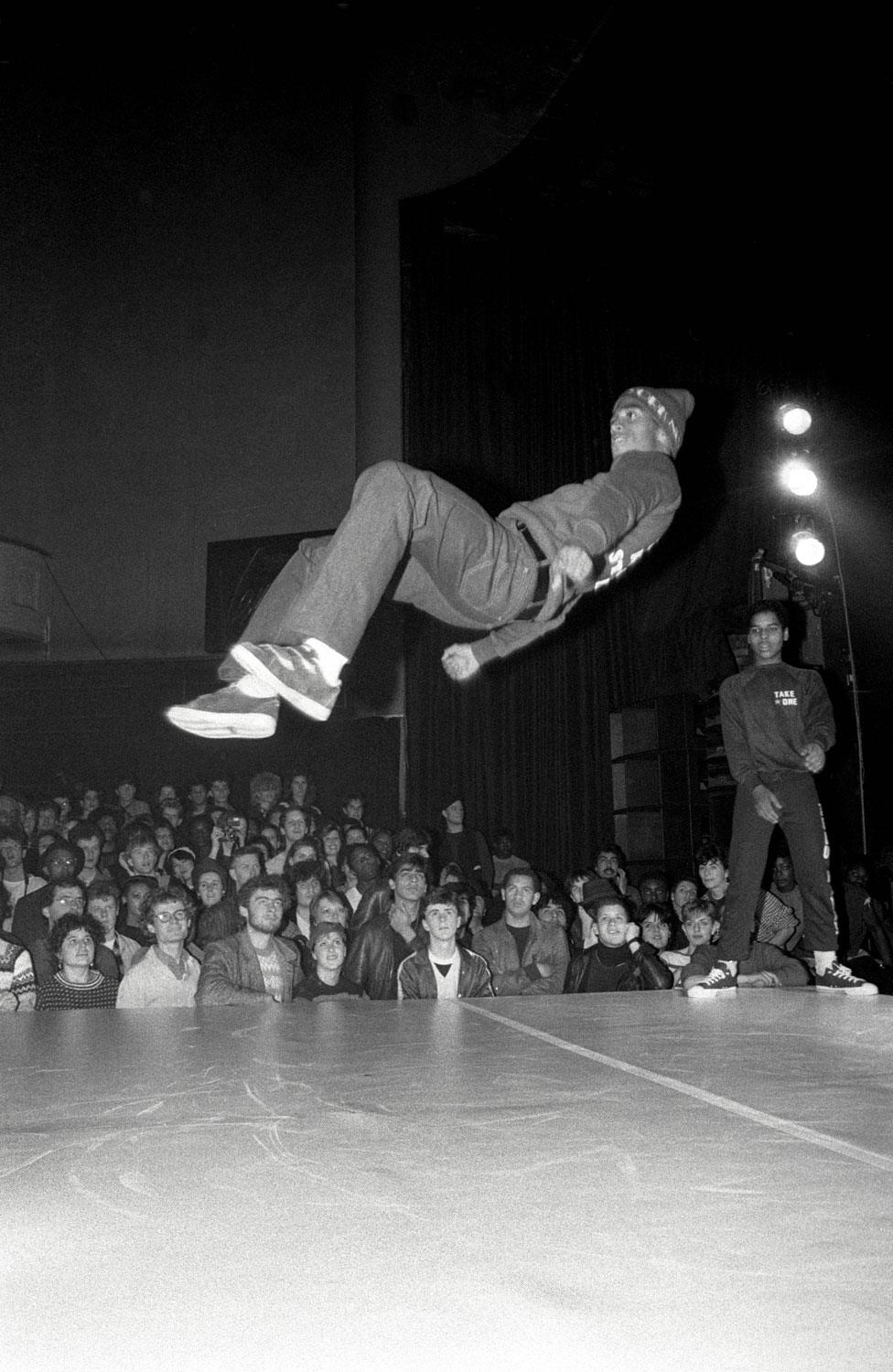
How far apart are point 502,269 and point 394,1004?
789 cm

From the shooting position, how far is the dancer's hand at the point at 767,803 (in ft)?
13.7

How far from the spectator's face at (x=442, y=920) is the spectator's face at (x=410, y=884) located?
0.41 metres

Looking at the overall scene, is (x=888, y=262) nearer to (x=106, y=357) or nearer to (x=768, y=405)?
(x=768, y=405)

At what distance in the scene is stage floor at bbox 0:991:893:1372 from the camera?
110cm

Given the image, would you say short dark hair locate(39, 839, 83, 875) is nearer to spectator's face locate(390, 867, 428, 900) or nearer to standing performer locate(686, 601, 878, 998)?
spectator's face locate(390, 867, 428, 900)

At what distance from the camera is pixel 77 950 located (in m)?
4.30

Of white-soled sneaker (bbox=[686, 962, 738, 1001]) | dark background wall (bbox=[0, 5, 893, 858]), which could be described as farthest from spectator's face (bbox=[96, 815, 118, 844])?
white-soled sneaker (bbox=[686, 962, 738, 1001])

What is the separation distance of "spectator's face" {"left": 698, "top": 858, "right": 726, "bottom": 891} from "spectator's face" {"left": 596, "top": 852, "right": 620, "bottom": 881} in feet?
5.30

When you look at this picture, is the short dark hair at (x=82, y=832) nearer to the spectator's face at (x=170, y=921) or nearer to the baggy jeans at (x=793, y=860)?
the spectator's face at (x=170, y=921)

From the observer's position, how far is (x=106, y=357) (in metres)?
11.0

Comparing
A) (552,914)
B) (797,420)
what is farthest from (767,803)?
(797,420)

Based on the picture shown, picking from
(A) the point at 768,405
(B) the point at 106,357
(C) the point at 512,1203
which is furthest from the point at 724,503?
(C) the point at 512,1203

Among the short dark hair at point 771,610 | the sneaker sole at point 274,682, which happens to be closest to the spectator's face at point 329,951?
the short dark hair at point 771,610

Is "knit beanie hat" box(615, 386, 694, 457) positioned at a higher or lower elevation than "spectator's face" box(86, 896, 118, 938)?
higher
